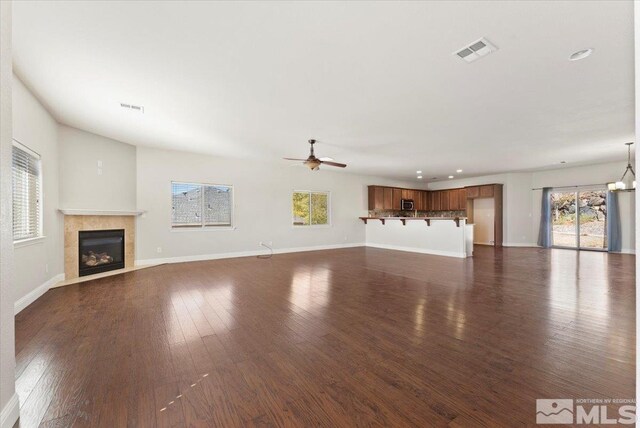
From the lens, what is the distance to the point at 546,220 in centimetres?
905

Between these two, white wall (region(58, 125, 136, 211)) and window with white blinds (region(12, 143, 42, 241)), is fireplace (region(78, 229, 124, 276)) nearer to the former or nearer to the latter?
white wall (region(58, 125, 136, 211))

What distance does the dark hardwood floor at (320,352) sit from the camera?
1529 mm

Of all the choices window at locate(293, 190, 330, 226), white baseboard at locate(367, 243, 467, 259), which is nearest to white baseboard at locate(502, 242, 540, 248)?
white baseboard at locate(367, 243, 467, 259)

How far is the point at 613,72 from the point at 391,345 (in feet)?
12.2

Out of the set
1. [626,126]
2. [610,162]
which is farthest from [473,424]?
[610,162]

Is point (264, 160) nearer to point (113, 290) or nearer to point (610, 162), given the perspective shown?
point (113, 290)

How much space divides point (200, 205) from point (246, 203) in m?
1.20

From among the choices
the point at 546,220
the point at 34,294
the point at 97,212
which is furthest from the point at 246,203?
the point at 546,220

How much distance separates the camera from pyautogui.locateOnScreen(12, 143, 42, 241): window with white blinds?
134 inches

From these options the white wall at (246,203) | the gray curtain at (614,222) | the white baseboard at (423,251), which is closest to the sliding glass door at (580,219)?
the gray curtain at (614,222)

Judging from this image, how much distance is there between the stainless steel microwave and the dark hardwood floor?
6.79 meters

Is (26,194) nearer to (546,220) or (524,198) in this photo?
(524,198)

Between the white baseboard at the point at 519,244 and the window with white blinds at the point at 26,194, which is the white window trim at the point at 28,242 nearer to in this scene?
the window with white blinds at the point at 26,194

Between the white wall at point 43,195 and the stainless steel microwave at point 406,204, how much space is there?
10.2m
